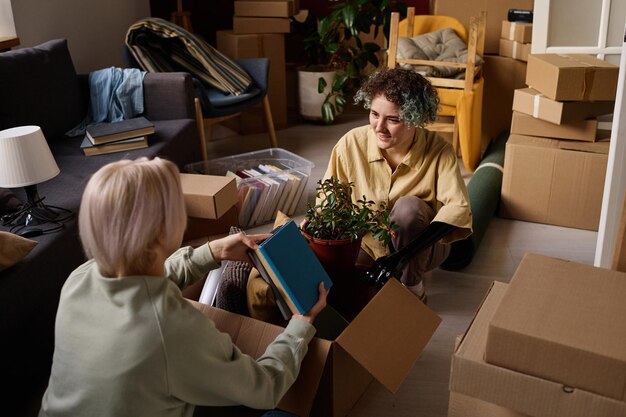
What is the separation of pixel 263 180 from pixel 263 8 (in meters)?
1.82

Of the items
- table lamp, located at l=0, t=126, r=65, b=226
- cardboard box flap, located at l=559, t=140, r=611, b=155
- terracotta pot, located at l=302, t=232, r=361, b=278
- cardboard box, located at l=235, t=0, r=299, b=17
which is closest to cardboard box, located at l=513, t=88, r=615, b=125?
cardboard box flap, located at l=559, t=140, r=611, b=155

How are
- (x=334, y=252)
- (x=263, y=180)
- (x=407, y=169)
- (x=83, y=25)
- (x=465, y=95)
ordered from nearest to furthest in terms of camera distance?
(x=334, y=252) < (x=407, y=169) < (x=263, y=180) < (x=465, y=95) < (x=83, y=25)

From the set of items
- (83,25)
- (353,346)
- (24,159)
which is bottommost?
(353,346)

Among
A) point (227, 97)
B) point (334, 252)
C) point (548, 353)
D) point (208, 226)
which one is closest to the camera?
point (548, 353)

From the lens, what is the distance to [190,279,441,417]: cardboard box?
1.72 meters

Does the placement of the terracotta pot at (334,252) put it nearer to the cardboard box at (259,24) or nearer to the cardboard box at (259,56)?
the cardboard box at (259,56)

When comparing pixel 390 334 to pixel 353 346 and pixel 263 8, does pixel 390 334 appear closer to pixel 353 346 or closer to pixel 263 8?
pixel 353 346

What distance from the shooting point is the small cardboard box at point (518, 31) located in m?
3.98

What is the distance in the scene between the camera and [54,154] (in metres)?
3.11

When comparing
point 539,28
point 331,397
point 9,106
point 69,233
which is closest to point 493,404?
point 331,397

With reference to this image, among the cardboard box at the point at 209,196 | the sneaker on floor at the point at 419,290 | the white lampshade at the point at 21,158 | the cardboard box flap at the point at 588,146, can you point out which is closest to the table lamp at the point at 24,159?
the white lampshade at the point at 21,158

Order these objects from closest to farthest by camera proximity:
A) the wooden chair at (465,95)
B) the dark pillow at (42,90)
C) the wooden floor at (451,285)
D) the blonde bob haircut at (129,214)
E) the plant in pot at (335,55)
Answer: the blonde bob haircut at (129,214) → the wooden floor at (451,285) → the dark pillow at (42,90) → the wooden chair at (465,95) → the plant in pot at (335,55)

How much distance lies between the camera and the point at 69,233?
92.7 inches

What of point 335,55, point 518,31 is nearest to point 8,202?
point 335,55
